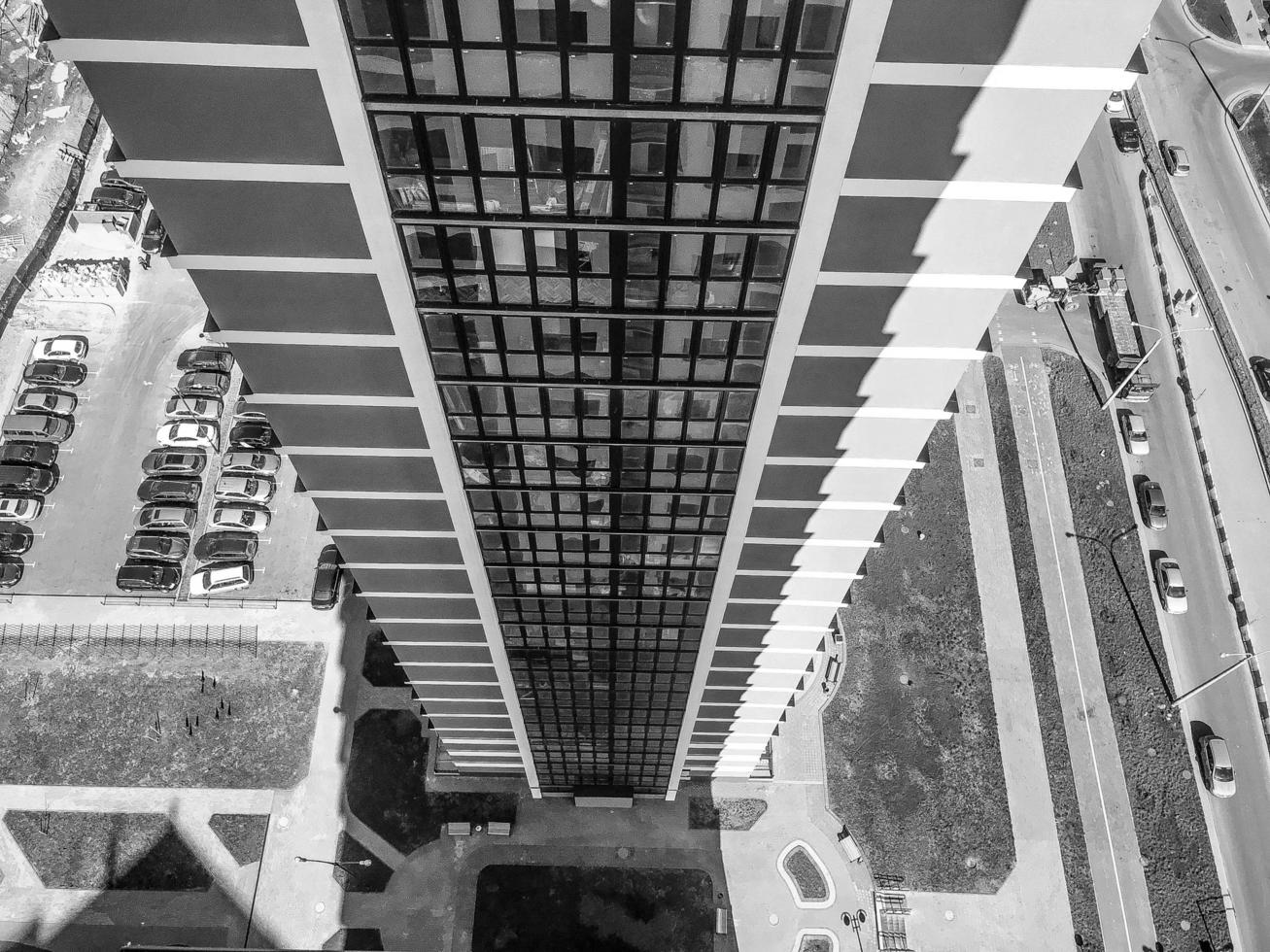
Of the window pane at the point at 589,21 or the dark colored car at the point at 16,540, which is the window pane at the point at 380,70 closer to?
the window pane at the point at 589,21

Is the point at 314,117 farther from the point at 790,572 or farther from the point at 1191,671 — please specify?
the point at 1191,671

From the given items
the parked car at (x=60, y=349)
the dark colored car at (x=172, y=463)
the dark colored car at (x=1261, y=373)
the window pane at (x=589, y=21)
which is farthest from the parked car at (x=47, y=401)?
the dark colored car at (x=1261, y=373)

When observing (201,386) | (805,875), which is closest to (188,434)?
(201,386)

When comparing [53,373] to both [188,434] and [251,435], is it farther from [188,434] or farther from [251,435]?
[251,435]

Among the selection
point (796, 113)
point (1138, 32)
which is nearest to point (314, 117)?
point (796, 113)

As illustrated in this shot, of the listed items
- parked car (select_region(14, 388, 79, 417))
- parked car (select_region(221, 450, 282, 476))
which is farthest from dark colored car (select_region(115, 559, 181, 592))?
parked car (select_region(14, 388, 79, 417))
